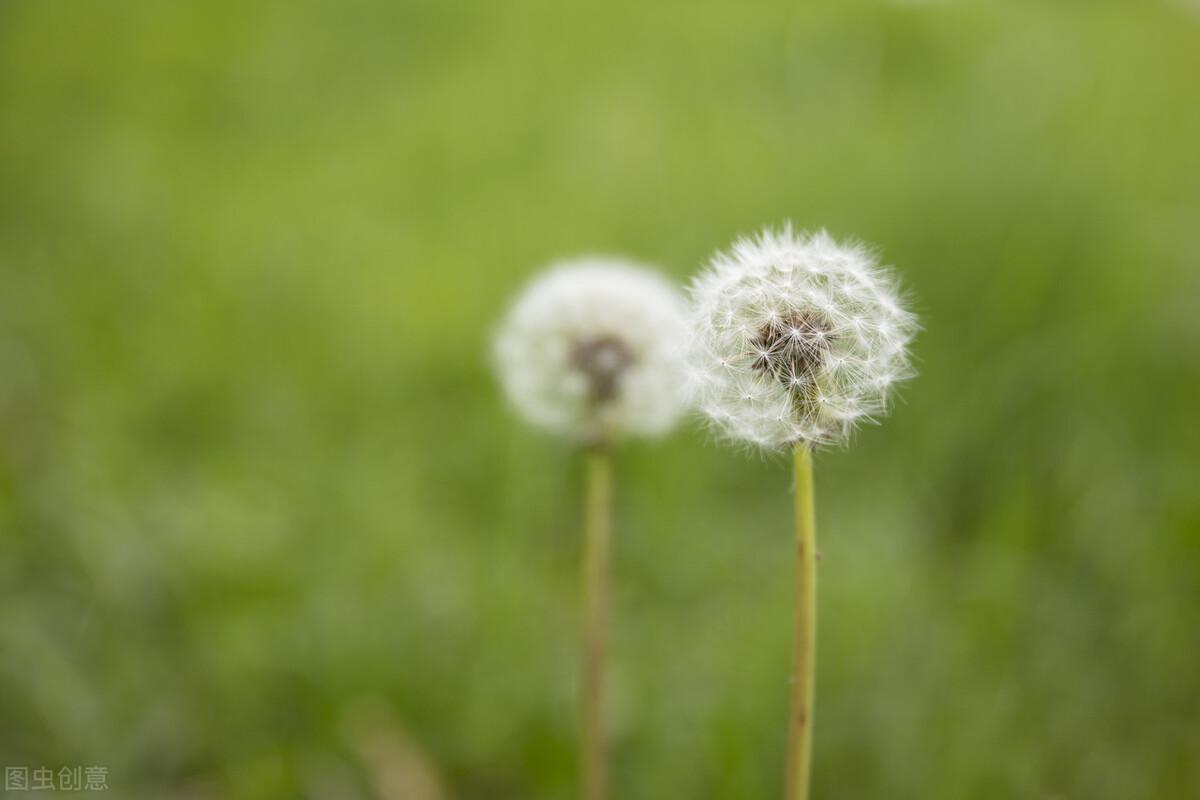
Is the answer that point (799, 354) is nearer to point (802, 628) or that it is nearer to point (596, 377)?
point (802, 628)

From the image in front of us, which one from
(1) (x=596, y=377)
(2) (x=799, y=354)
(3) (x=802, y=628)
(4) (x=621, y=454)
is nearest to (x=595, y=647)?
(1) (x=596, y=377)

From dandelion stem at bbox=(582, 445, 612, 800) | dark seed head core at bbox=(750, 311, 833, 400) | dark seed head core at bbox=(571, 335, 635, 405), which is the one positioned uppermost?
dark seed head core at bbox=(571, 335, 635, 405)

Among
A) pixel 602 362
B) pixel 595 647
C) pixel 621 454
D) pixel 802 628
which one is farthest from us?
pixel 621 454

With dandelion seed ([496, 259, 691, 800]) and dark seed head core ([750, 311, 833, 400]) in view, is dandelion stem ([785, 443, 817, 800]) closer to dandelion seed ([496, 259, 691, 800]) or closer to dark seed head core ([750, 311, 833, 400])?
dark seed head core ([750, 311, 833, 400])

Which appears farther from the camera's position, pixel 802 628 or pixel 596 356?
pixel 596 356

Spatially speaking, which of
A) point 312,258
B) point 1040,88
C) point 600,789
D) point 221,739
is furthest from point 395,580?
point 1040,88

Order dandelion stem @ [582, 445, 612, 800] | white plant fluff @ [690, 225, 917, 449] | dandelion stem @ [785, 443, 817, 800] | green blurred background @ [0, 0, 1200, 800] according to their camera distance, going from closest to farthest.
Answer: dandelion stem @ [785, 443, 817, 800] < white plant fluff @ [690, 225, 917, 449] < dandelion stem @ [582, 445, 612, 800] < green blurred background @ [0, 0, 1200, 800]

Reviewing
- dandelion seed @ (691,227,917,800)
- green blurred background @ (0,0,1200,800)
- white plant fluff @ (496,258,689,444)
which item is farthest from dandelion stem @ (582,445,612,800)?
green blurred background @ (0,0,1200,800)
